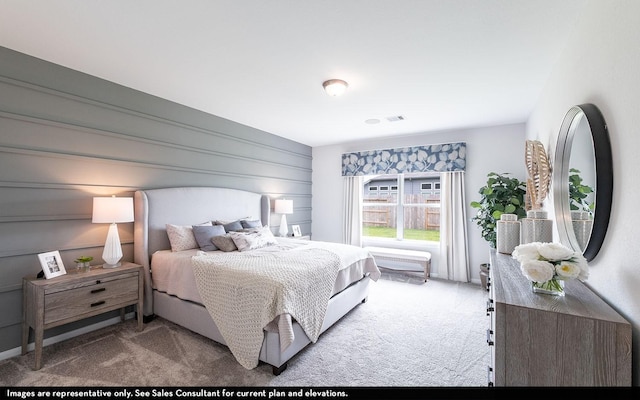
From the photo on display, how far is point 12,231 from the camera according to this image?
2.20 metres

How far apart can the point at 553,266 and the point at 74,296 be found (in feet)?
10.7

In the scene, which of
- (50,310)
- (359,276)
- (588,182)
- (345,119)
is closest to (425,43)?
(588,182)

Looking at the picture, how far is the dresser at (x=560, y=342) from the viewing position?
98cm

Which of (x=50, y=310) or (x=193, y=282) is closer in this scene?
(x=50, y=310)

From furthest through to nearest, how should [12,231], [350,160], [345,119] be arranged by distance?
[350,160], [345,119], [12,231]

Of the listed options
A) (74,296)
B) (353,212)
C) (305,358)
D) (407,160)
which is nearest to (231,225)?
(74,296)

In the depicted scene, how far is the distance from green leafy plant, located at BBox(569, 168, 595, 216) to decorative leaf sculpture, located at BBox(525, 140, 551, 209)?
24.9 inches

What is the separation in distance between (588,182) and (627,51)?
24.6 inches

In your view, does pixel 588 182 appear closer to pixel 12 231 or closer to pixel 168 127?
pixel 168 127

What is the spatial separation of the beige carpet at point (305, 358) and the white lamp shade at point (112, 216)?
2.44 ft

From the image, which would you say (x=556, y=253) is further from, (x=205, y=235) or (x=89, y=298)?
(x=89, y=298)

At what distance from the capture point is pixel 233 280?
2.12 meters

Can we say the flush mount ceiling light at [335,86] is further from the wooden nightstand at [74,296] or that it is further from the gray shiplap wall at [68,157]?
the wooden nightstand at [74,296]

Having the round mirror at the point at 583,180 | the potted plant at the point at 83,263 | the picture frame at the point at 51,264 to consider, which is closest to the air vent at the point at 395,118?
the round mirror at the point at 583,180
